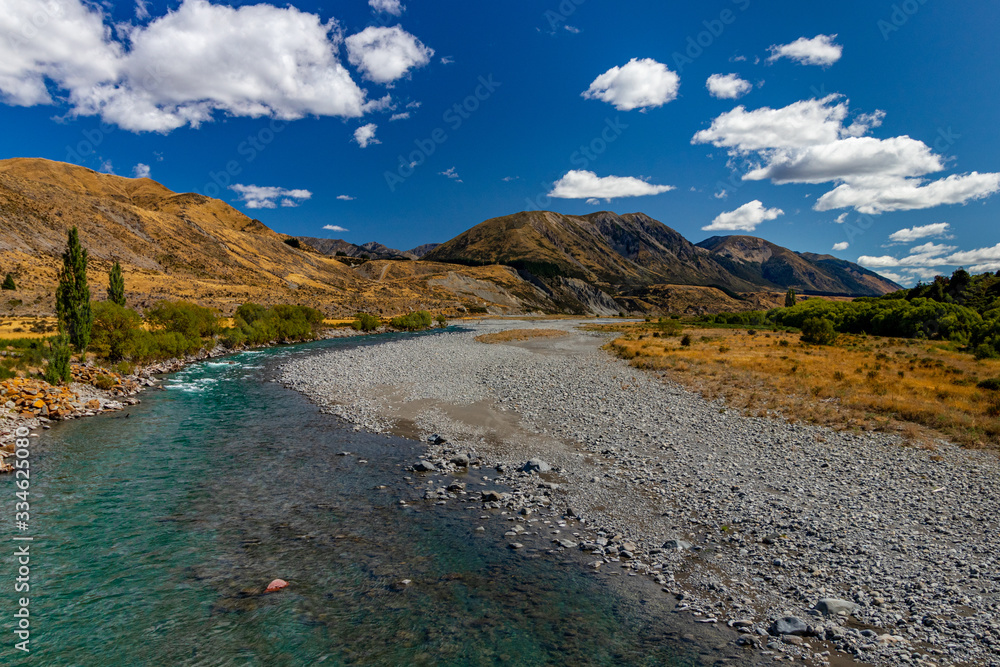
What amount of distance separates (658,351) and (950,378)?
954 inches

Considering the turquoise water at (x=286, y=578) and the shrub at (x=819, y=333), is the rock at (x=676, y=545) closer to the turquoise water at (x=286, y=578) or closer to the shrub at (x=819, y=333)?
the turquoise water at (x=286, y=578)

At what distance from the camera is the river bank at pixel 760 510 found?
828 centimetres

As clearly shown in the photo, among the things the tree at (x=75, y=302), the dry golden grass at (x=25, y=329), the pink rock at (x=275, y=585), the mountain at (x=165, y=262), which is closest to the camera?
the pink rock at (x=275, y=585)

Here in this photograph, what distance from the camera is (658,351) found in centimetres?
4966

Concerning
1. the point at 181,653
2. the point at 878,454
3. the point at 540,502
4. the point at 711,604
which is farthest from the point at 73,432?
the point at 878,454

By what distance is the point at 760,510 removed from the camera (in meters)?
12.6

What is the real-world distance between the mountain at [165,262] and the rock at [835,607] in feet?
276

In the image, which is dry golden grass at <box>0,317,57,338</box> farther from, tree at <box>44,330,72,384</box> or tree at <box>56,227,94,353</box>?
tree at <box>44,330,72,384</box>

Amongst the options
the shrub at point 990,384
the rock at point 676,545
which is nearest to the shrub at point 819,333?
the shrub at point 990,384

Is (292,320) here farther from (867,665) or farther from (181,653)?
(867,665)

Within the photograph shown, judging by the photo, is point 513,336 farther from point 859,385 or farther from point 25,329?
point 25,329

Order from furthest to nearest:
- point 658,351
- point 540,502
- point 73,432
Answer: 1. point 658,351
2. point 73,432
3. point 540,502

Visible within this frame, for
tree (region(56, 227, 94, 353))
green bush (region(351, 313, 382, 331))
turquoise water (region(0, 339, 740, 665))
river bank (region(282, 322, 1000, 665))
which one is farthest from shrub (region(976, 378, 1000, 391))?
green bush (region(351, 313, 382, 331))

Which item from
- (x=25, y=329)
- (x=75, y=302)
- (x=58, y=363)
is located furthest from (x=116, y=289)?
(x=58, y=363)
